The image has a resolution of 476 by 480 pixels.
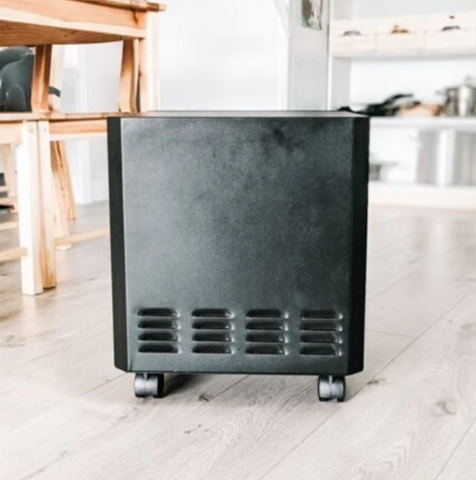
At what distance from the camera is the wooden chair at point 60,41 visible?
168cm

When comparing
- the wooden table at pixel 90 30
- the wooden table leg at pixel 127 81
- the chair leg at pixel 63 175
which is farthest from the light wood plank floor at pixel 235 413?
the chair leg at pixel 63 175

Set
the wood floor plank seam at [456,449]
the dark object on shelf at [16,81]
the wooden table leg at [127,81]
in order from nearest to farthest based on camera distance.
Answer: the wood floor plank seam at [456,449], the wooden table leg at [127,81], the dark object on shelf at [16,81]

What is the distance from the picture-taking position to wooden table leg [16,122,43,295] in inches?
68.0

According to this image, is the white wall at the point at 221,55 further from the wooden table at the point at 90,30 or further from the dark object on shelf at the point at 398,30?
the wooden table at the point at 90,30

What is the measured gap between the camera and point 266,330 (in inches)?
40.5

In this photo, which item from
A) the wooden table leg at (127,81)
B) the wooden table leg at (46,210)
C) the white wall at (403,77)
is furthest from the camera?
the white wall at (403,77)

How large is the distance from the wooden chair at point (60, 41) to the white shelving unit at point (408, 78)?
68.3 inches

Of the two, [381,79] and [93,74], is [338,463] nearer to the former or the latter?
[93,74]

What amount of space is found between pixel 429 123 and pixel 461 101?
7.5 inches

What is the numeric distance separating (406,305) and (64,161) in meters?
1.54

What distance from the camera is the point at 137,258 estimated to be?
3.34ft

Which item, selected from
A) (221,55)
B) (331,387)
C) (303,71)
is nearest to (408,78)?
(303,71)

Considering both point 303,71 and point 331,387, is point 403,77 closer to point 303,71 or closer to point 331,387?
point 303,71

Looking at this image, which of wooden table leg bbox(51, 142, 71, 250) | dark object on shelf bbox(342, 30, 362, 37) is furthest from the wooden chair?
dark object on shelf bbox(342, 30, 362, 37)
